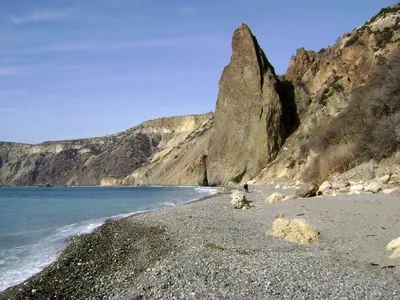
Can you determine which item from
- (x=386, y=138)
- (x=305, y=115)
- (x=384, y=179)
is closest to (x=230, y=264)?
(x=384, y=179)

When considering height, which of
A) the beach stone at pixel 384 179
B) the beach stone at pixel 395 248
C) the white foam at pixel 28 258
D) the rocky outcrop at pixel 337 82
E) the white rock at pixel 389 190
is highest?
the rocky outcrop at pixel 337 82

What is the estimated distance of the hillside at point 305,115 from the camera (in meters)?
28.7

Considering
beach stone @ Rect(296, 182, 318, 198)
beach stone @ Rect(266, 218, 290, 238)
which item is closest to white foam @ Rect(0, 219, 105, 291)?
beach stone @ Rect(266, 218, 290, 238)

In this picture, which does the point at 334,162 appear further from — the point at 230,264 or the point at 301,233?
the point at 230,264

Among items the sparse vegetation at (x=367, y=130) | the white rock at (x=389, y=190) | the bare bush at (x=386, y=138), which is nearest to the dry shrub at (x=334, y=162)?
the sparse vegetation at (x=367, y=130)

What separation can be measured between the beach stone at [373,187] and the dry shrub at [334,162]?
680 centimetres

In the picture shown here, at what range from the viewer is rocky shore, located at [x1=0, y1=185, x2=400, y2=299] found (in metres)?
7.62

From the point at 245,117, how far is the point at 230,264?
61380mm

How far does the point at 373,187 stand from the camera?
20.9m

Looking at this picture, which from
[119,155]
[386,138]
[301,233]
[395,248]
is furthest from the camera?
[119,155]

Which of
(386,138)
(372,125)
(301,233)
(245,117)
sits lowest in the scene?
(301,233)

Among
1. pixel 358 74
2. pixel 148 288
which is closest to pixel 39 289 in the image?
pixel 148 288

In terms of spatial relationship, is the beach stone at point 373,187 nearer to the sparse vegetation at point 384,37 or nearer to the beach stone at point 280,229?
the beach stone at point 280,229

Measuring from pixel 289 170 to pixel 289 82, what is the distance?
2957cm
